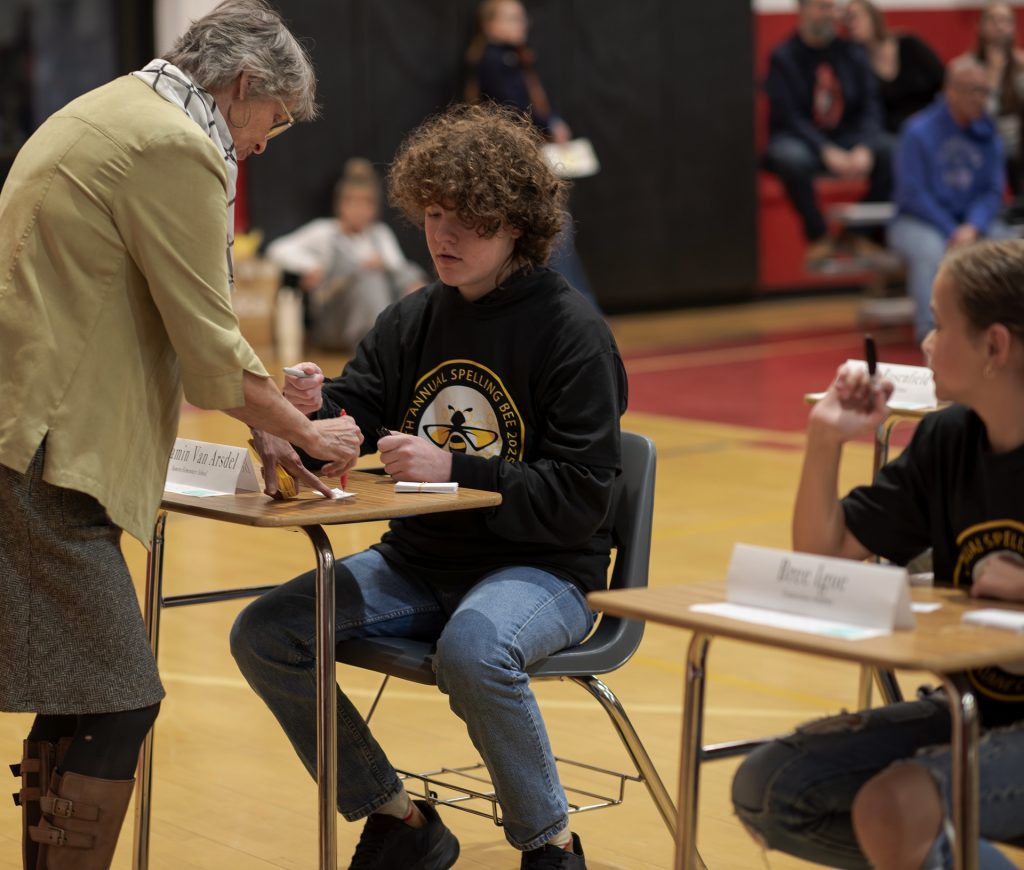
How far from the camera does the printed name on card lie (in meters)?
2.03

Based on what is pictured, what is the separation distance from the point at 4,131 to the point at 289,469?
27.0 ft

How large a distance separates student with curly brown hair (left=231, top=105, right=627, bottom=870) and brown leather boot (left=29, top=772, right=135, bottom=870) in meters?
0.47

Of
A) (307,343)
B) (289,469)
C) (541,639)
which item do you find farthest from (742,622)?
(307,343)

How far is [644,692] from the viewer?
418 cm

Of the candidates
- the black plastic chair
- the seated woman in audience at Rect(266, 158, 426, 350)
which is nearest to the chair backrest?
the black plastic chair

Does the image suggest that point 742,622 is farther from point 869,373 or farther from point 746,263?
point 746,263

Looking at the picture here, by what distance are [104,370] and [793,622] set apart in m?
1.04

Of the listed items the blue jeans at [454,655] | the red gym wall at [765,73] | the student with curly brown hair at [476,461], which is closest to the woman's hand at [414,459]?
the student with curly brown hair at [476,461]

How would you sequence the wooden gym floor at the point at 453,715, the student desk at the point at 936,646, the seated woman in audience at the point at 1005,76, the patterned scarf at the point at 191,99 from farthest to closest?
the seated woman in audience at the point at 1005,76
the wooden gym floor at the point at 453,715
the patterned scarf at the point at 191,99
the student desk at the point at 936,646

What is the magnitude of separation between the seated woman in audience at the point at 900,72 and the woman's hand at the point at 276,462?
31.2 feet

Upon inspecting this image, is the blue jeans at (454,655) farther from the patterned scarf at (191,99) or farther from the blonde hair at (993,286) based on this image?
the blonde hair at (993,286)

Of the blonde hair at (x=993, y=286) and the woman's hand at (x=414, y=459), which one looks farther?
the woman's hand at (x=414, y=459)

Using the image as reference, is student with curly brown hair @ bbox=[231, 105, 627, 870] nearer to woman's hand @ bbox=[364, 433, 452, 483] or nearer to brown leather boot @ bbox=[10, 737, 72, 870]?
woman's hand @ bbox=[364, 433, 452, 483]

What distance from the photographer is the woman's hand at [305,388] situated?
2.95 metres
